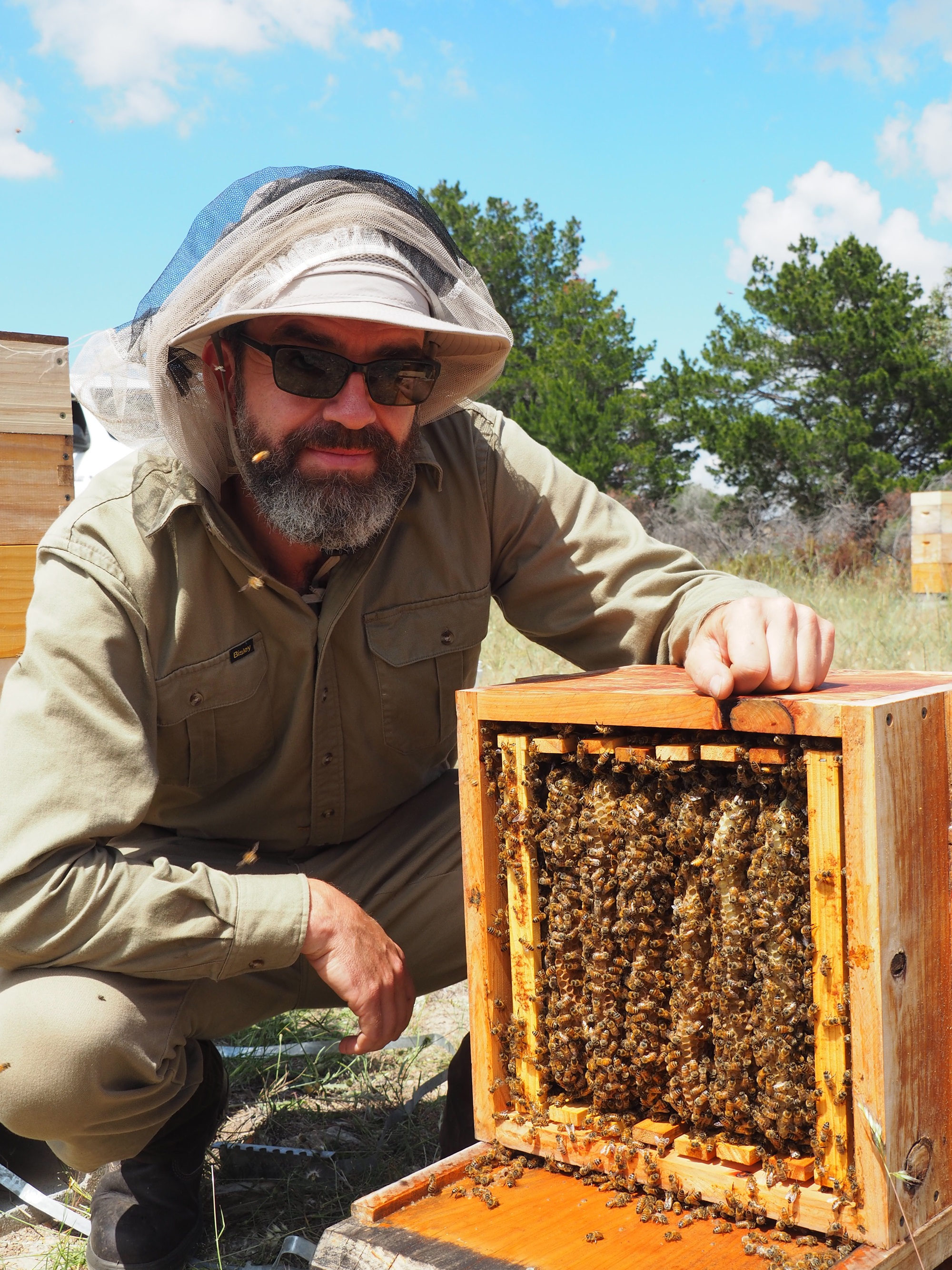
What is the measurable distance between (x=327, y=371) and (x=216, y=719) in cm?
76

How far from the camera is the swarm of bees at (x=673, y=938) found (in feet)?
5.03

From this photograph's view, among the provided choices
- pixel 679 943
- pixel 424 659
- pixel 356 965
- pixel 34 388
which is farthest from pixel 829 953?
pixel 34 388

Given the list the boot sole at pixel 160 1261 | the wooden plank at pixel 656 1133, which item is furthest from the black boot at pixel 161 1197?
the wooden plank at pixel 656 1133

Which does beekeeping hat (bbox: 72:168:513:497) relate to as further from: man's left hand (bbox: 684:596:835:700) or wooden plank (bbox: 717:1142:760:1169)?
wooden plank (bbox: 717:1142:760:1169)

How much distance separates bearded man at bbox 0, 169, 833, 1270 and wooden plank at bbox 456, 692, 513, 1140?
0.74ft

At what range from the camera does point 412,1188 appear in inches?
66.1

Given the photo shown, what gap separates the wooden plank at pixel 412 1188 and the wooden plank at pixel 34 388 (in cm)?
246

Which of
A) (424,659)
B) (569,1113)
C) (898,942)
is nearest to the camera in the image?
(898,942)

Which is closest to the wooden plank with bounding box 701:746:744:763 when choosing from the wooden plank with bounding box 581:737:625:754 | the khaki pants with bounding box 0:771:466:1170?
the wooden plank with bounding box 581:737:625:754

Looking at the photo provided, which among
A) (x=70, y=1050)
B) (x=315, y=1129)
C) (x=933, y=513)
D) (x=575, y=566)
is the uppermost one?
(x=933, y=513)

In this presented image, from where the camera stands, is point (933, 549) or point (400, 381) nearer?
point (400, 381)

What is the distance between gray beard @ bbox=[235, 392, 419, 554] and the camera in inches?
86.7

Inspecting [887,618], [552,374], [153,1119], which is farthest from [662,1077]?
[552,374]

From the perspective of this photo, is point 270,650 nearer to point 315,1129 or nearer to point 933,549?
point 315,1129
